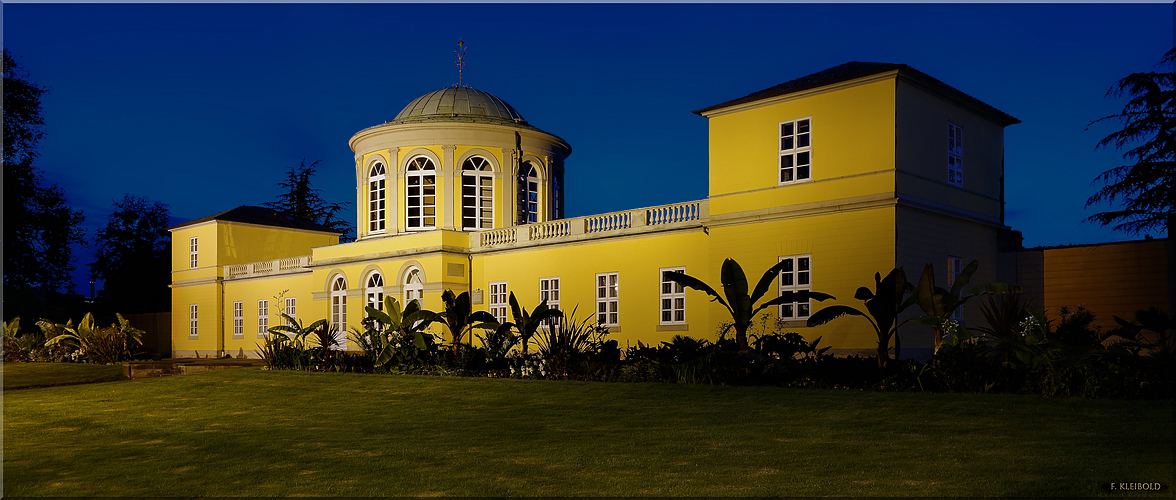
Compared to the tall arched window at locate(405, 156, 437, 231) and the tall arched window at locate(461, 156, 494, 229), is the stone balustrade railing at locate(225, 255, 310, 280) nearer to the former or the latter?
the tall arched window at locate(405, 156, 437, 231)

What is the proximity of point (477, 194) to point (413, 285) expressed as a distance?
12.4ft

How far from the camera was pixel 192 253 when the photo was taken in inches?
1624

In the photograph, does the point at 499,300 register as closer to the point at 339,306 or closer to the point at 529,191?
the point at 529,191

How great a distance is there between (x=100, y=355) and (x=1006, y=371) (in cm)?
2821

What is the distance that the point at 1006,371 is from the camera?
1348 cm

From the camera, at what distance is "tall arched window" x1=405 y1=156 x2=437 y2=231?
31219 mm

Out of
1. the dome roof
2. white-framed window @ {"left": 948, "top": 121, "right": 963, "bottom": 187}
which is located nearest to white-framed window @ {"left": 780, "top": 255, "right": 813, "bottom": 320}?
white-framed window @ {"left": 948, "top": 121, "right": 963, "bottom": 187}

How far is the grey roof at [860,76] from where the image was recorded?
19.5 meters

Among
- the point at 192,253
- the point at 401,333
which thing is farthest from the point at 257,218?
the point at 401,333

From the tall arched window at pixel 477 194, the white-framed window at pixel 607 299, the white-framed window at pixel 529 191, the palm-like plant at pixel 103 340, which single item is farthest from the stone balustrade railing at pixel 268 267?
the white-framed window at pixel 607 299

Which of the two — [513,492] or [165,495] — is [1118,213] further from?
[165,495]

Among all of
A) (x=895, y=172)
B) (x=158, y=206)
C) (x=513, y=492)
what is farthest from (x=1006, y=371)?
(x=158, y=206)

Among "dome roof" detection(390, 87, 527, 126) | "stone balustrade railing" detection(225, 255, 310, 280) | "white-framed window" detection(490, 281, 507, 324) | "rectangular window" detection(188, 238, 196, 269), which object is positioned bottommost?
"white-framed window" detection(490, 281, 507, 324)

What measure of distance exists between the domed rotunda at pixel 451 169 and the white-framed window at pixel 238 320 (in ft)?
30.5
